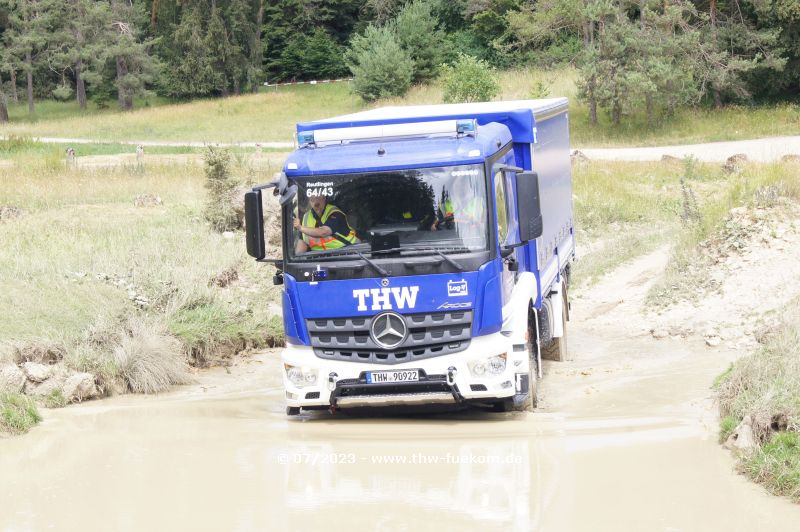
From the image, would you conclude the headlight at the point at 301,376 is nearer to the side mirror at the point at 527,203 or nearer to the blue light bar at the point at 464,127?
the side mirror at the point at 527,203

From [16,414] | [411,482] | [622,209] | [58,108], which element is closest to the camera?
[411,482]

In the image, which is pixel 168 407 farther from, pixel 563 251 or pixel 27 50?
pixel 27 50

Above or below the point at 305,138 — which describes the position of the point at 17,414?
below

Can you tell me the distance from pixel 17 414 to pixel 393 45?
50845 millimetres

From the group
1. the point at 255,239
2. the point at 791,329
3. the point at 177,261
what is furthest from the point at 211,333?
the point at 791,329

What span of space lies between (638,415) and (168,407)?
4914mm

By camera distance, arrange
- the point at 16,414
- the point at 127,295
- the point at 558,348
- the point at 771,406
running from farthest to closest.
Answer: the point at 127,295 → the point at 558,348 → the point at 16,414 → the point at 771,406

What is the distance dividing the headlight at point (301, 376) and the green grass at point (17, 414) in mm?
2572

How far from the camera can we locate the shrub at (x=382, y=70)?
2283 inches

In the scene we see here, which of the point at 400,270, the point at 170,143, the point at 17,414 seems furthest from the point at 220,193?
the point at 170,143

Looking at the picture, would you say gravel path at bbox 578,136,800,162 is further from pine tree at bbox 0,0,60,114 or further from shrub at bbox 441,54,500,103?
pine tree at bbox 0,0,60,114

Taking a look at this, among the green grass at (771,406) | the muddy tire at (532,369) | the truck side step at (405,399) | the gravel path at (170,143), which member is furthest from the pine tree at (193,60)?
the green grass at (771,406)

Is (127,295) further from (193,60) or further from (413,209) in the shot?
(193,60)

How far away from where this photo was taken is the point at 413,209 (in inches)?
362
